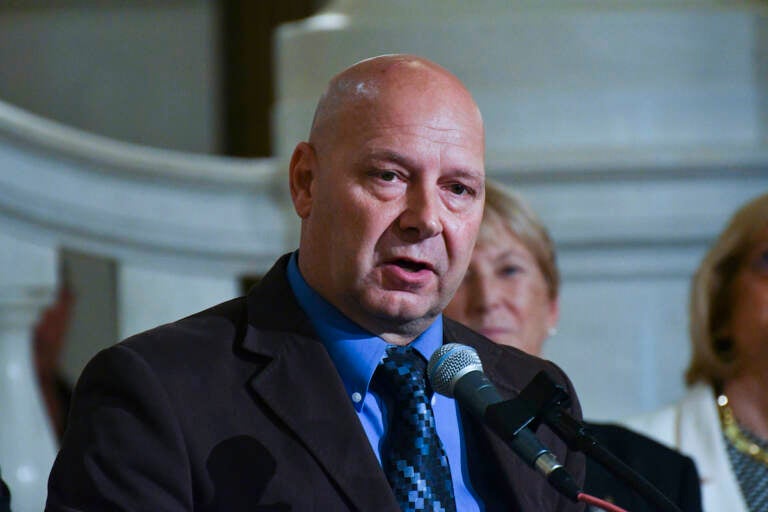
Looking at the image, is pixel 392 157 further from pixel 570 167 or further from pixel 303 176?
pixel 570 167

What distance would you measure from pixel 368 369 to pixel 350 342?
0.05 m

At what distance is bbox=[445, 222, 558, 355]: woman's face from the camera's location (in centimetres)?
386

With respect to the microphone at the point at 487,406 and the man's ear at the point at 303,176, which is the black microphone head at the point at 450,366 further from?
the man's ear at the point at 303,176

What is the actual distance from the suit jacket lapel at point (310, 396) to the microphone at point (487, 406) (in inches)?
7.6

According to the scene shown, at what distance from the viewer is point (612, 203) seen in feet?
16.0

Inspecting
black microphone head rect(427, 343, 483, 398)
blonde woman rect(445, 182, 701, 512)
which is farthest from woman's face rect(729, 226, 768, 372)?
black microphone head rect(427, 343, 483, 398)

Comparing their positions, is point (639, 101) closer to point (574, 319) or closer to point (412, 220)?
point (574, 319)

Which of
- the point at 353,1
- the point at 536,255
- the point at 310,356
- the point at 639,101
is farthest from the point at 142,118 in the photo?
the point at 310,356

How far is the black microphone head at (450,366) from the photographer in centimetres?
226

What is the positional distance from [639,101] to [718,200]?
39cm

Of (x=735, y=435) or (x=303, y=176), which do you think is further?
(x=735, y=435)

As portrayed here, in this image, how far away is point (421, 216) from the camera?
2455 millimetres

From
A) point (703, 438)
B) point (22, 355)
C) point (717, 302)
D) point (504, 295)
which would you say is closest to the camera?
point (504, 295)

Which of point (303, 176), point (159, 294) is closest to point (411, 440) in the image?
point (303, 176)
